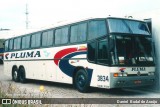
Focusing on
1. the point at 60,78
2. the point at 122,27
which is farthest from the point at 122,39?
the point at 60,78

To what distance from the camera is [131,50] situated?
12.1 meters

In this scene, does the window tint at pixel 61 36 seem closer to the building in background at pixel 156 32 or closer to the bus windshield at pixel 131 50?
the bus windshield at pixel 131 50

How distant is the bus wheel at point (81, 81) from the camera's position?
1291 cm

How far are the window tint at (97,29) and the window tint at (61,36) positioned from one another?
1.97m

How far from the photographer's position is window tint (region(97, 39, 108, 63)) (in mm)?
11805

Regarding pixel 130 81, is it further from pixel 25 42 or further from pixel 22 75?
pixel 22 75

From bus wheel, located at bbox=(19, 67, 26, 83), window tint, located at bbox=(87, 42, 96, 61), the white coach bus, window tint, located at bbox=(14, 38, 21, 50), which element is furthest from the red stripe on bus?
window tint, located at bbox=(14, 38, 21, 50)

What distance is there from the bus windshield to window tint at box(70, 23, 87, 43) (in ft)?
6.09

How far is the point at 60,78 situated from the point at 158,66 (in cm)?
461

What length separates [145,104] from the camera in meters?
10.5

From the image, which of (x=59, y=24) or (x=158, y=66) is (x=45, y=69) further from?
(x=158, y=66)

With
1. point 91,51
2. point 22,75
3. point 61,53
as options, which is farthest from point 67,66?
point 22,75

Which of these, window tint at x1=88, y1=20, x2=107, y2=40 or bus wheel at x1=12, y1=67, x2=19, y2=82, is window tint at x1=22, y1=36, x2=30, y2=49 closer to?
bus wheel at x1=12, y1=67, x2=19, y2=82

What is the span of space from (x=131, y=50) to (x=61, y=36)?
408cm
